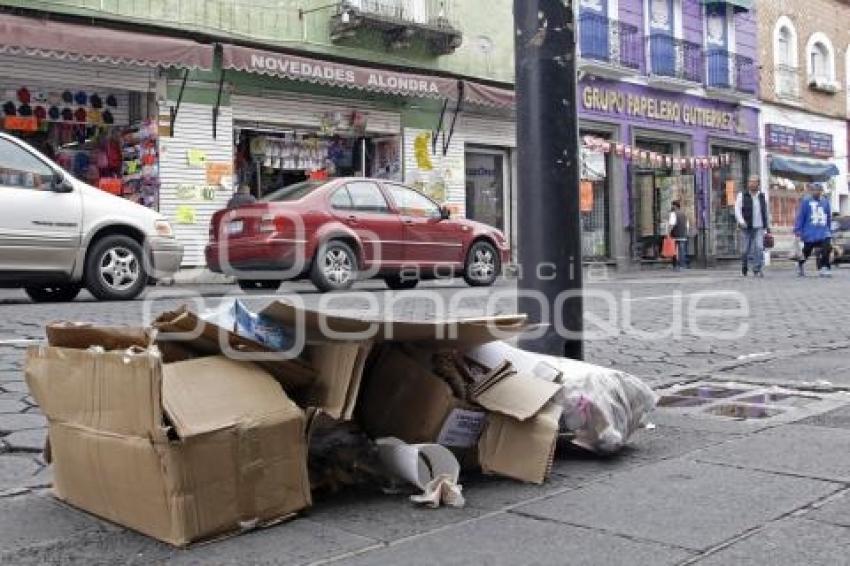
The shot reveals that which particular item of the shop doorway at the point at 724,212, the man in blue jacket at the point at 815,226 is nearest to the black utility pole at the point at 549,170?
the man in blue jacket at the point at 815,226

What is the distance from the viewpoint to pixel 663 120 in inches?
1009

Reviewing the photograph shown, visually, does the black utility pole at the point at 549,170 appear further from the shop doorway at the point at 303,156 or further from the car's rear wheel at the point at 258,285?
the shop doorway at the point at 303,156

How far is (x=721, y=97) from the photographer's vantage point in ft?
90.3

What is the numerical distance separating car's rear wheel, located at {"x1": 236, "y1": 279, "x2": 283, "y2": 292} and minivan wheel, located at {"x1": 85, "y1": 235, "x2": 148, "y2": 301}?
248 cm

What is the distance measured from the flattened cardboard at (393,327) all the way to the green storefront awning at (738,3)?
2577cm

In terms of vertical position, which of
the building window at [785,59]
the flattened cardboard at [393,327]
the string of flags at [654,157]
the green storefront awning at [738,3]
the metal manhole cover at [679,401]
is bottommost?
the metal manhole cover at [679,401]

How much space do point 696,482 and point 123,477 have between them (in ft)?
6.66

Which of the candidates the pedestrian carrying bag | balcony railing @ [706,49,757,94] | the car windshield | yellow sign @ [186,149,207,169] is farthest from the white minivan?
balcony railing @ [706,49,757,94]

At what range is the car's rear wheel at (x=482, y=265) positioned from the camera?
47.6ft

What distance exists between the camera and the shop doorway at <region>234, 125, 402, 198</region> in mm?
17547

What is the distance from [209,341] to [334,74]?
14250 millimetres

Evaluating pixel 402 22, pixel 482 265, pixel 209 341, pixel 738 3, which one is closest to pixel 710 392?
pixel 209 341

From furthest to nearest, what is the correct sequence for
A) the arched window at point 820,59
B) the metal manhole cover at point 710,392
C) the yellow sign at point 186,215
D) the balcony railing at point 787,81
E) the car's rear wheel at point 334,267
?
the arched window at point 820,59 → the balcony railing at point 787,81 → the yellow sign at point 186,215 → the car's rear wheel at point 334,267 → the metal manhole cover at point 710,392

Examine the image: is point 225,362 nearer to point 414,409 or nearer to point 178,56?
point 414,409
